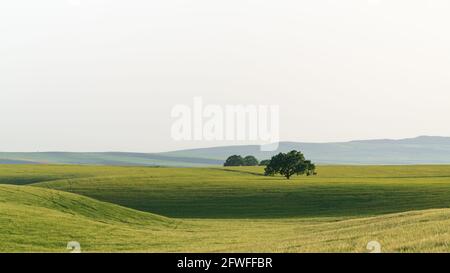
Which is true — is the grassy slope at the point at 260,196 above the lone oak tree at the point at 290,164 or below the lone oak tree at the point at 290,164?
below

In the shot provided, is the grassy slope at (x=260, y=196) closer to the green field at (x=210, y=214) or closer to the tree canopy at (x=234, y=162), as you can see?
the green field at (x=210, y=214)

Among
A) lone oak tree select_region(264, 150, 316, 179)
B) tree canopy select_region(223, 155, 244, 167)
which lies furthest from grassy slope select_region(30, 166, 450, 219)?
tree canopy select_region(223, 155, 244, 167)

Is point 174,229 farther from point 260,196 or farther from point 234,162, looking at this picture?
point 234,162

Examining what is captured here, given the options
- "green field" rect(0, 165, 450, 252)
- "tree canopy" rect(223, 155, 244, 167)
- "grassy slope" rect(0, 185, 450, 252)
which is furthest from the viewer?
"tree canopy" rect(223, 155, 244, 167)

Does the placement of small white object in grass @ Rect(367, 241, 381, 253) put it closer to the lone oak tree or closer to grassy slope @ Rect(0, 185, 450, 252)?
grassy slope @ Rect(0, 185, 450, 252)

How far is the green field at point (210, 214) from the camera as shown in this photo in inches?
A: 1096

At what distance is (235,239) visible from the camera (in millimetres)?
32688

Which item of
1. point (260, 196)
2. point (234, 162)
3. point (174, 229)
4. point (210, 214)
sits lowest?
point (210, 214)

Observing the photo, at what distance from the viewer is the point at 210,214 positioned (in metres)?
56.0

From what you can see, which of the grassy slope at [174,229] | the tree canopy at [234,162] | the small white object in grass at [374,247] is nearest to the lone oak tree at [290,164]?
the grassy slope at [174,229]

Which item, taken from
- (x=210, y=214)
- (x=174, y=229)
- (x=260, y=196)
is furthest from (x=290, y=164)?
(x=174, y=229)

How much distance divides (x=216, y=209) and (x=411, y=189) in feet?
78.1

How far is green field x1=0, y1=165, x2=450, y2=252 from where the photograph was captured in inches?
1096
